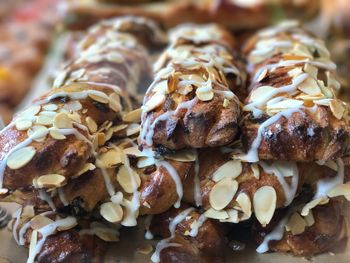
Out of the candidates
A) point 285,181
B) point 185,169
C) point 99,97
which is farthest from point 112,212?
point 285,181

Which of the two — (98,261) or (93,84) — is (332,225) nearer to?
(98,261)

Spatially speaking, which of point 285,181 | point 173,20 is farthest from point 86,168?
point 173,20

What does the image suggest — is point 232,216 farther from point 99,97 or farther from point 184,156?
point 99,97

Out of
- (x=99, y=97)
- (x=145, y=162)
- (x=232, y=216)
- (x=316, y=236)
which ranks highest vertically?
(x=99, y=97)

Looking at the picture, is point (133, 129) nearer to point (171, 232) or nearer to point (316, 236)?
point (171, 232)

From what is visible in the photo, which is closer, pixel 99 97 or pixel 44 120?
pixel 44 120

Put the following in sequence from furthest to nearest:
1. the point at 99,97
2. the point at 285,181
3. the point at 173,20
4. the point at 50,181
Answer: the point at 173,20 < the point at 99,97 < the point at 285,181 < the point at 50,181

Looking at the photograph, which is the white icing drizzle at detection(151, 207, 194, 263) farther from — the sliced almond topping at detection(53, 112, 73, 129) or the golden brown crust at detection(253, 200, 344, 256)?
the sliced almond topping at detection(53, 112, 73, 129)

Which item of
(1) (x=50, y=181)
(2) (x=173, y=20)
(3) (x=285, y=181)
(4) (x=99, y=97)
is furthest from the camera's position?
(2) (x=173, y=20)

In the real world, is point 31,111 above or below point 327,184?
above

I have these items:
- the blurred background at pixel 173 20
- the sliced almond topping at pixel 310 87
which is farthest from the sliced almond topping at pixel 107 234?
the blurred background at pixel 173 20
